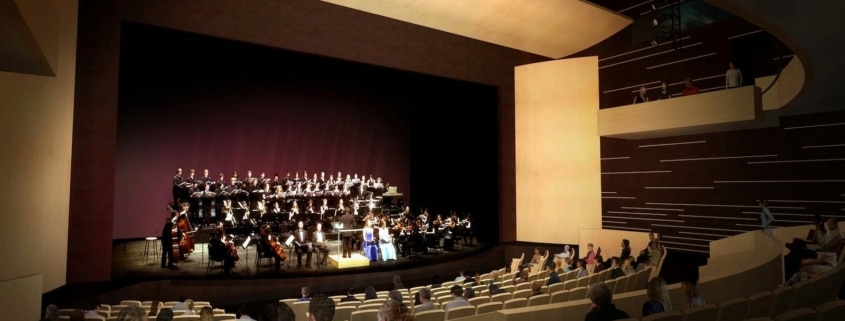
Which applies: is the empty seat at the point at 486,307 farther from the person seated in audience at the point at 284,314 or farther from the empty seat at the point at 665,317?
the person seated in audience at the point at 284,314

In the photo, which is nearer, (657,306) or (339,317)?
(657,306)

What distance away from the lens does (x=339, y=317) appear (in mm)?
5441

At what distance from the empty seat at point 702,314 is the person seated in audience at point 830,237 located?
346cm

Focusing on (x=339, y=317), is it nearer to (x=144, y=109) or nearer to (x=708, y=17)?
(x=144, y=109)

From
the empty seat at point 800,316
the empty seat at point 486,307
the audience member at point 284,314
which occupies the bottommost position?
the empty seat at point 486,307

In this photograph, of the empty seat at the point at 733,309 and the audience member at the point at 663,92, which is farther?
the audience member at the point at 663,92

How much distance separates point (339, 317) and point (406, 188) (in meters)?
12.5

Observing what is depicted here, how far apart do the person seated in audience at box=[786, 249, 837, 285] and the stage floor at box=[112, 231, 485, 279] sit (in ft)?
23.2

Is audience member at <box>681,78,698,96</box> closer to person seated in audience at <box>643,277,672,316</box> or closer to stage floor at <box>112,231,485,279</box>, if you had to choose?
stage floor at <box>112,231,485,279</box>

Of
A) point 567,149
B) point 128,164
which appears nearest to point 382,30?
point 567,149

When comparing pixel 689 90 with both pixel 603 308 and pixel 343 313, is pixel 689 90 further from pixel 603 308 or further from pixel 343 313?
pixel 603 308

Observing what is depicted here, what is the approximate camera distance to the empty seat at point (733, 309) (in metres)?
3.36

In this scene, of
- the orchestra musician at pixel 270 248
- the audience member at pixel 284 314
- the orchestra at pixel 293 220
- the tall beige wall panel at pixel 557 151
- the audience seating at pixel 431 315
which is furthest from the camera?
the tall beige wall panel at pixel 557 151

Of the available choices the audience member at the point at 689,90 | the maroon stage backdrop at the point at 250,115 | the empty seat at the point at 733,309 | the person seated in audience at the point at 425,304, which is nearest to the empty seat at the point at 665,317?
the empty seat at the point at 733,309
